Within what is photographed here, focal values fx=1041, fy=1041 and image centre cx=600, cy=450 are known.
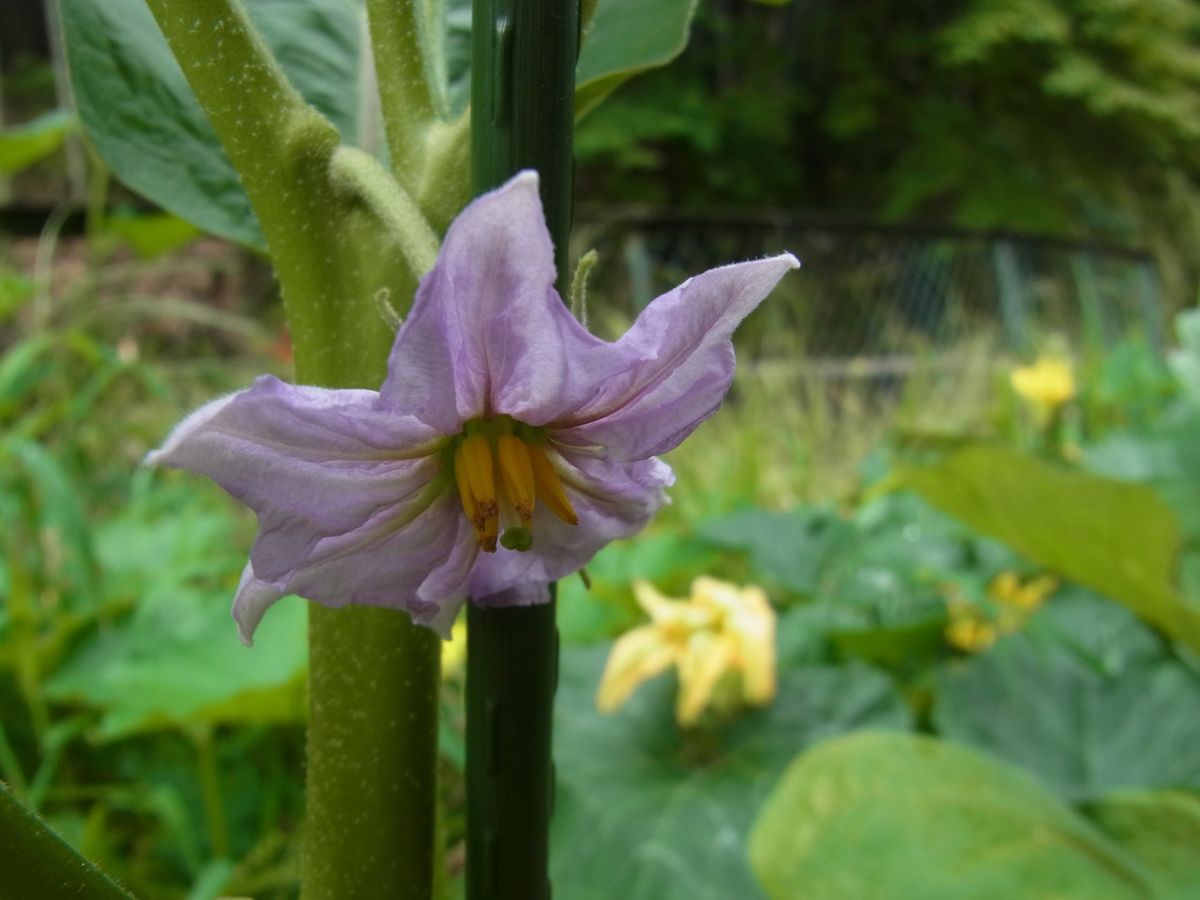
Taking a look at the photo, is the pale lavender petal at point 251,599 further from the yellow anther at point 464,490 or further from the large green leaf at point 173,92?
the large green leaf at point 173,92

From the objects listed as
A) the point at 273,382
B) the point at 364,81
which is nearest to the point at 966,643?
the point at 364,81

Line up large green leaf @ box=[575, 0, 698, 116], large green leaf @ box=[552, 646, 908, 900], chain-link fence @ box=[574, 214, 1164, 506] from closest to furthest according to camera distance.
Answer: large green leaf @ box=[575, 0, 698, 116]
large green leaf @ box=[552, 646, 908, 900]
chain-link fence @ box=[574, 214, 1164, 506]

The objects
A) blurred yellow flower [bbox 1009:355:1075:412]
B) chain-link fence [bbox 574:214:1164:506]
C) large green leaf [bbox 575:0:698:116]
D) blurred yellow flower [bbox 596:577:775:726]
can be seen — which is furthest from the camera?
chain-link fence [bbox 574:214:1164:506]

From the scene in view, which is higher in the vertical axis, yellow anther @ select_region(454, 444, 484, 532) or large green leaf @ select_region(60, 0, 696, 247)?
large green leaf @ select_region(60, 0, 696, 247)

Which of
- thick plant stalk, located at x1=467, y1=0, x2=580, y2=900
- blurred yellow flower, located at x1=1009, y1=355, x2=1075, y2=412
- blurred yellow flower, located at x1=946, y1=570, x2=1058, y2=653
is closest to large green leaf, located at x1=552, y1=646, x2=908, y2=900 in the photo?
blurred yellow flower, located at x1=946, y1=570, x2=1058, y2=653

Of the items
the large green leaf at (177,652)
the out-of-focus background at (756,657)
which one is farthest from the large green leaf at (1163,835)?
the large green leaf at (177,652)

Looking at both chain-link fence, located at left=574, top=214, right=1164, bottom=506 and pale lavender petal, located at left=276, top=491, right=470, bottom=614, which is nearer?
pale lavender petal, located at left=276, top=491, right=470, bottom=614

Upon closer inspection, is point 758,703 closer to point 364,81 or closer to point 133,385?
point 364,81

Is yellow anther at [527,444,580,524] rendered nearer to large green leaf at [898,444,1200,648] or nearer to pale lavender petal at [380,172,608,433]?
pale lavender petal at [380,172,608,433]

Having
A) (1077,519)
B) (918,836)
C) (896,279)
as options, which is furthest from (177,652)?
(896,279)
